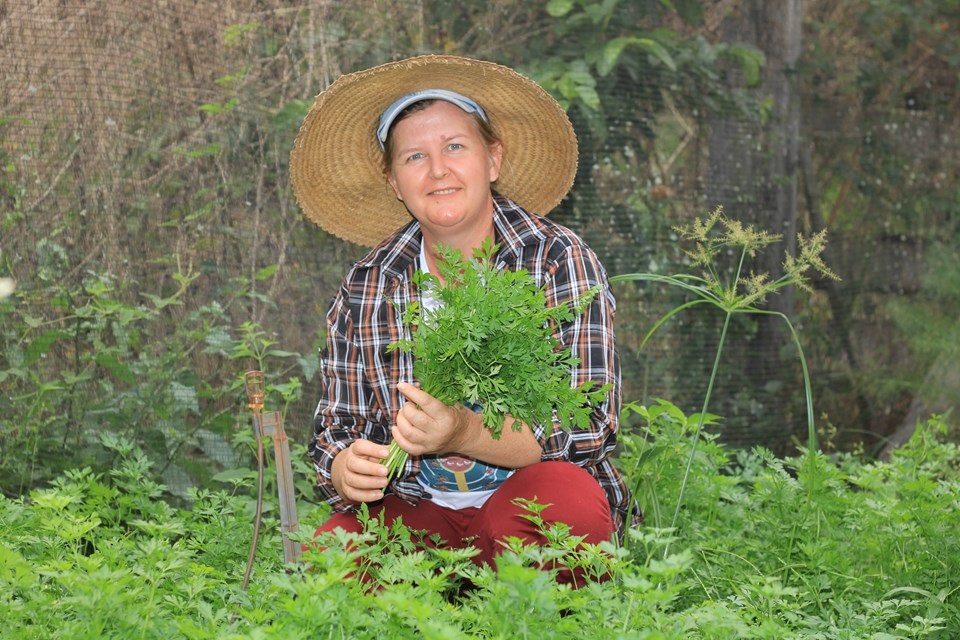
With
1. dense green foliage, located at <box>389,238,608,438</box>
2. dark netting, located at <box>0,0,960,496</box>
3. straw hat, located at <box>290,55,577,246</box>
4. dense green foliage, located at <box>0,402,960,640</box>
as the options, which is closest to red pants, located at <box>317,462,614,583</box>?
dense green foliage, located at <box>0,402,960,640</box>

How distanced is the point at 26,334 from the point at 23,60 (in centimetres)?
94

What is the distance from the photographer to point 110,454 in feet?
12.3

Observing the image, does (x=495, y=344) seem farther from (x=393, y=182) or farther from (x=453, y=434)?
(x=393, y=182)

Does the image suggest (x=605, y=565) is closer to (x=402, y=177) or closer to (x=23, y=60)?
(x=402, y=177)

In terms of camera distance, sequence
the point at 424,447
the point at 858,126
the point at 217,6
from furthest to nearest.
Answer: the point at 858,126 → the point at 217,6 → the point at 424,447

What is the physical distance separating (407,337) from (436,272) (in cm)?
25

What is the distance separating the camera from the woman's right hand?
247cm

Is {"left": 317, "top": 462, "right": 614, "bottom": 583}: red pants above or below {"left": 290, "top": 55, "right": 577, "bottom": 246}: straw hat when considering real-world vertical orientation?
below

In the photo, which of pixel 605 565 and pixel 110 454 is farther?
pixel 110 454

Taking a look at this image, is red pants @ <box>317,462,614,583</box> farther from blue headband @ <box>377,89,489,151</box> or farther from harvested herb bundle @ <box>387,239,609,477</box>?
blue headband @ <box>377,89,489,151</box>

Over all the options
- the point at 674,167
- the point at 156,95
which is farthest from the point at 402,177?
the point at 674,167

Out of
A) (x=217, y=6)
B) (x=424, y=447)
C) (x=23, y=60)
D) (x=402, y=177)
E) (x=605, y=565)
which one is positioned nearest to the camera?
(x=605, y=565)

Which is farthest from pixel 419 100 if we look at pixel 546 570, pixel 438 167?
pixel 546 570

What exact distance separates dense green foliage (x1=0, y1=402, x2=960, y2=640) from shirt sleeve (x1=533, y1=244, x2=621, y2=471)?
0.25 meters
